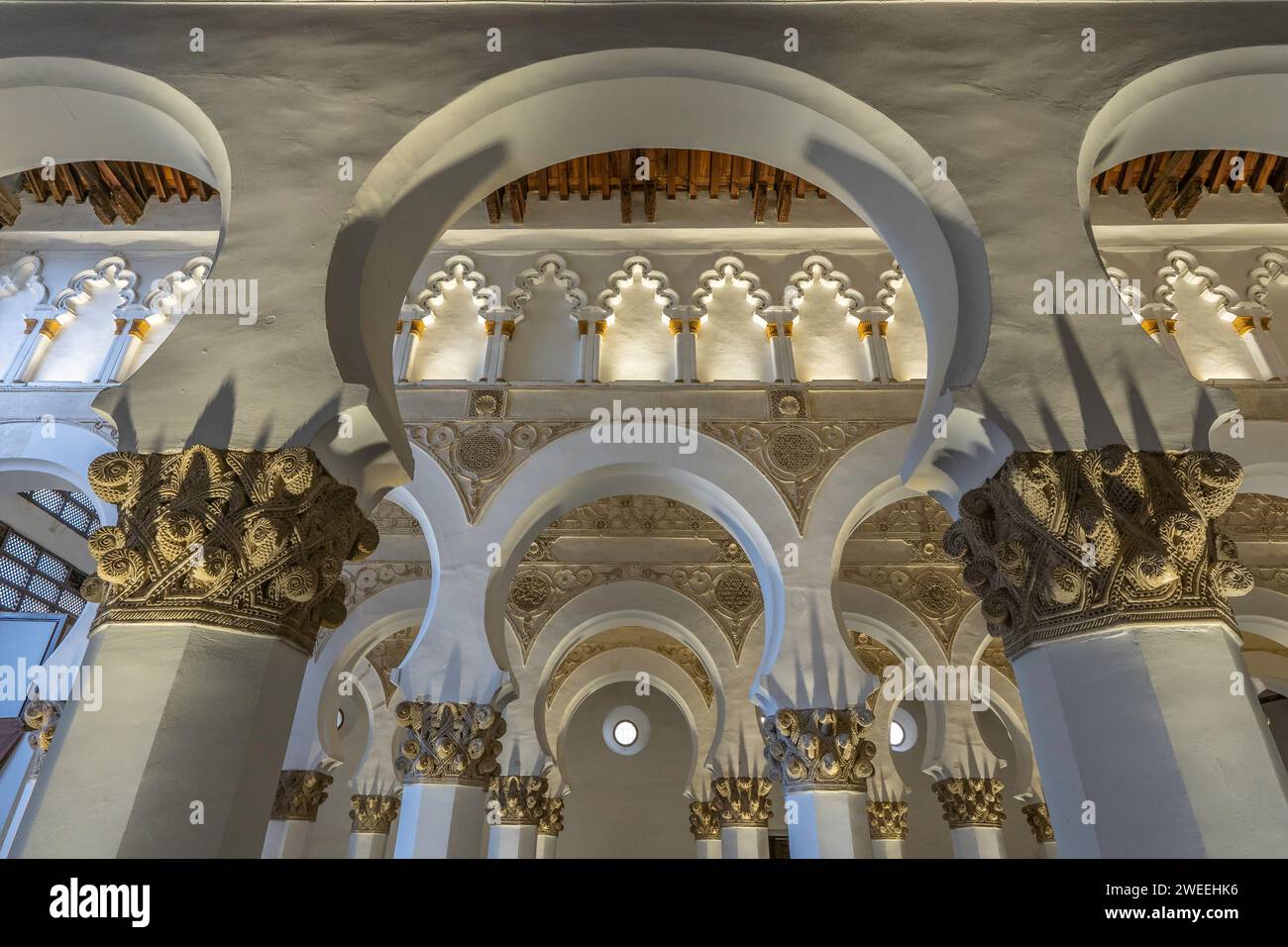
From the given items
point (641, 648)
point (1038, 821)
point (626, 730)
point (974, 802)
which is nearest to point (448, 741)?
point (641, 648)

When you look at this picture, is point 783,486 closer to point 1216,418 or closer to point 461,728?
point 461,728

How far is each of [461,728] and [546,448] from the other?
5.91ft

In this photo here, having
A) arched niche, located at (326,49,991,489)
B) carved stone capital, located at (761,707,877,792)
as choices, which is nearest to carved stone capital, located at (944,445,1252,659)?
arched niche, located at (326,49,991,489)

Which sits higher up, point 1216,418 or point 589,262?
point 589,262

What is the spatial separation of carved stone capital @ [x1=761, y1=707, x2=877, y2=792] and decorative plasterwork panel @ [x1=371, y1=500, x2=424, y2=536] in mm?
3703

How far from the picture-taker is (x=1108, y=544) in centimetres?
210

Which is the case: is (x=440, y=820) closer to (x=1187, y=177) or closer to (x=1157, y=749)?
(x=1157, y=749)

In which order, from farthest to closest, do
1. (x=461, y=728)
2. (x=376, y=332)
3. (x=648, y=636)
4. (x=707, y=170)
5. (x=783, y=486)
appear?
(x=648, y=636), (x=707, y=170), (x=783, y=486), (x=461, y=728), (x=376, y=332)

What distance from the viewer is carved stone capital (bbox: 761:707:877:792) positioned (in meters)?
4.69

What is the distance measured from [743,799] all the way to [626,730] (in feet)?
17.5

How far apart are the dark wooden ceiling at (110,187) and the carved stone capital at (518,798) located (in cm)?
519

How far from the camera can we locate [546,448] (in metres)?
5.39
